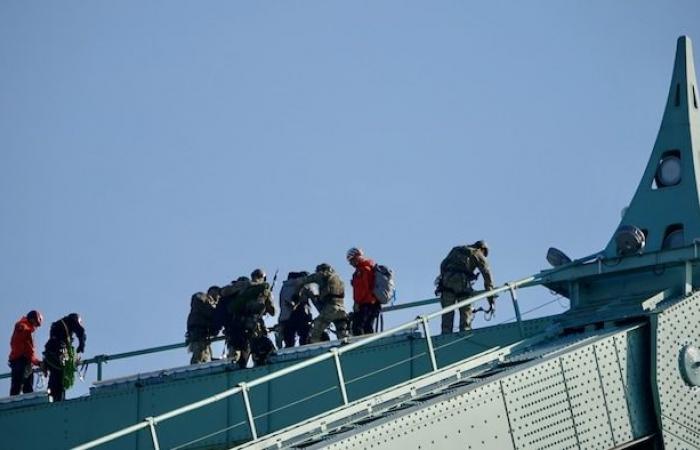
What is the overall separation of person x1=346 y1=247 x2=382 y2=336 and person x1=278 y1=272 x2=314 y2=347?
1.22m

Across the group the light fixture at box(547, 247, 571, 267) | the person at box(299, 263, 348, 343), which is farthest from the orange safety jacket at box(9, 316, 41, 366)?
the light fixture at box(547, 247, 571, 267)

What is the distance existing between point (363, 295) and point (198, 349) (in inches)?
141

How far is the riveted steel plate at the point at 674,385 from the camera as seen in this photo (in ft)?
72.1

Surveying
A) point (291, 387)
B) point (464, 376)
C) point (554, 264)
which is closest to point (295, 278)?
point (291, 387)

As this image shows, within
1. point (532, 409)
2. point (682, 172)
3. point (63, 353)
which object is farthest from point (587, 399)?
point (63, 353)

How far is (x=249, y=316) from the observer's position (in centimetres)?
2897

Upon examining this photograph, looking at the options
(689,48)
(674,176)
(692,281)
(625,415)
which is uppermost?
(689,48)

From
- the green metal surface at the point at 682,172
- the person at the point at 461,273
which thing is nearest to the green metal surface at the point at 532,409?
the green metal surface at the point at 682,172

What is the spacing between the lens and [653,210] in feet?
84.9

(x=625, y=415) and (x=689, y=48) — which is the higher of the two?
(x=689, y=48)

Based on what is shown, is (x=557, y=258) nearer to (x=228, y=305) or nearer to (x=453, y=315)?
(x=453, y=315)

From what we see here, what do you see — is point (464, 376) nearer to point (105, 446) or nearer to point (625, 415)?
point (625, 415)

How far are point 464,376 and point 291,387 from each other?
5.55 m

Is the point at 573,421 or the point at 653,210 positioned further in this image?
the point at 653,210
